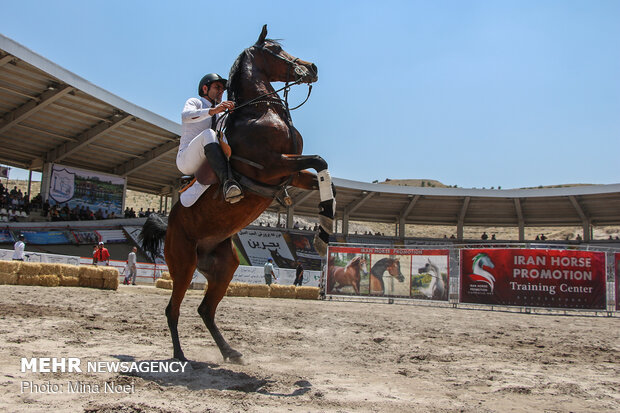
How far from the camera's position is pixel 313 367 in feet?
16.8

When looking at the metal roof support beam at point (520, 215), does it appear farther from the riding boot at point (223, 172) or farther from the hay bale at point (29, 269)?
the riding boot at point (223, 172)

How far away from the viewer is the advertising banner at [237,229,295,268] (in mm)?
35062

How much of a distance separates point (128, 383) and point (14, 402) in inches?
33.7

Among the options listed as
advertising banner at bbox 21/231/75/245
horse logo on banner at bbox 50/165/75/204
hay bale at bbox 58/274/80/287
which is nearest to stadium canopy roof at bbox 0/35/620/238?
horse logo on banner at bbox 50/165/75/204

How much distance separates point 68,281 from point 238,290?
657cm

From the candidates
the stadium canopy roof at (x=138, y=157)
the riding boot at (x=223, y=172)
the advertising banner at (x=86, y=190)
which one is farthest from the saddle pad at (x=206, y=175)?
the advertising banner at (x=86, y=190)

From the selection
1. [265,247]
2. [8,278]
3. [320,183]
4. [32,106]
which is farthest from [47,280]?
[265,247]

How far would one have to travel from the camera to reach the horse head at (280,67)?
604cm

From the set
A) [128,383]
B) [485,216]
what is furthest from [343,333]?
[485,216]

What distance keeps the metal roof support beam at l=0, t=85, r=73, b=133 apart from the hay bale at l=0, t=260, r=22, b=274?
13.7 metres

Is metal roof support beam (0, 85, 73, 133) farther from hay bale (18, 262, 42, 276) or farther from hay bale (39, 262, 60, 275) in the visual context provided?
hay bale (18, 262, 42, 276)

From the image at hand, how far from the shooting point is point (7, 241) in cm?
2531

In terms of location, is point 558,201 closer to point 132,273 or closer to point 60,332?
point 132,273

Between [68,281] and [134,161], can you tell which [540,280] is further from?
[134,161]
